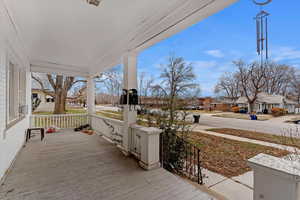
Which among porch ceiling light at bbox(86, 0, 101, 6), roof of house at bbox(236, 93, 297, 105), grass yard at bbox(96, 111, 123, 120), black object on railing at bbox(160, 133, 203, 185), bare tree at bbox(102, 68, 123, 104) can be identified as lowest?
black object on railing at bbox(160, 133, 203, 185)

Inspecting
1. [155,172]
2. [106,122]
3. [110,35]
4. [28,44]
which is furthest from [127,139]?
[28,44]

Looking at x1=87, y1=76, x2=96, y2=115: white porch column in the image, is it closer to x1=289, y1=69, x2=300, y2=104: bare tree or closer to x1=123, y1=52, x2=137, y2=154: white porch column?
x1=123, y1=52, x2=137, y2=154: white porch column

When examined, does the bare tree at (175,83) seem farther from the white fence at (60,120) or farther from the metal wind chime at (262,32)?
the white fence at (60,120)

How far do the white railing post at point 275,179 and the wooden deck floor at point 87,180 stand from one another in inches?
30.7

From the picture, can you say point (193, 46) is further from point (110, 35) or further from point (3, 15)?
point (3, 15)

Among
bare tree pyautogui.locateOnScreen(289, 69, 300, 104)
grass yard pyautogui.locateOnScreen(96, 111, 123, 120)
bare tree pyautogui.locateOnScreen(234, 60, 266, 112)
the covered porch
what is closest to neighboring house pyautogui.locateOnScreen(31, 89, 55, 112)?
grass yard pyautogui.locateOnScreen(96, 111, 123, 120)

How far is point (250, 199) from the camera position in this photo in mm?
2311

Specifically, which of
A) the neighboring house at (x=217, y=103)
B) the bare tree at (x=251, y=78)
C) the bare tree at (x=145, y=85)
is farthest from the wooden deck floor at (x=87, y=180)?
the neighboring house at (x=217, y=103)

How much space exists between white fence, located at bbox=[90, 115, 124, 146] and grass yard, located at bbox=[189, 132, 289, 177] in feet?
6.24

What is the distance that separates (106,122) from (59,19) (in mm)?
3149

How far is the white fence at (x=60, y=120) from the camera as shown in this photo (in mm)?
5586

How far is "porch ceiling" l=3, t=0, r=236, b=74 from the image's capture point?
213cm

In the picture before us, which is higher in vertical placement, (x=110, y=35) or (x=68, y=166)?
(x=110, y=35)

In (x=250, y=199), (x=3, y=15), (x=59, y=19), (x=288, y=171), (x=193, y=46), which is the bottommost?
(x=250, y=199)
